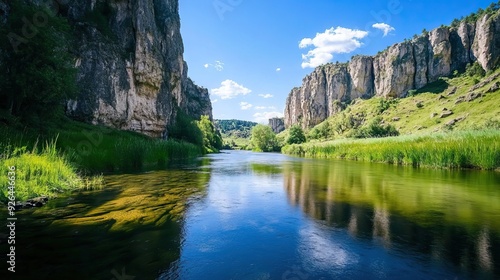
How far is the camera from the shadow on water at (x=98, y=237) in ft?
13.2

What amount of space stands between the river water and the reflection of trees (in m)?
0.03

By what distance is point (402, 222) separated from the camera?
22.7ft

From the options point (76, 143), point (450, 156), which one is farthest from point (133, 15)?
point (450, 156)

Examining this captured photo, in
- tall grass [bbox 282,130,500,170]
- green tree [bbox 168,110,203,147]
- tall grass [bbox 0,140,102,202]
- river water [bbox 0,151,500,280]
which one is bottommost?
river water [bbox 0,151,500,280]

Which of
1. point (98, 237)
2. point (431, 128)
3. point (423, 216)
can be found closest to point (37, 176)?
point (98, 237)

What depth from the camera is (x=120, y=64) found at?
48438 millimetres

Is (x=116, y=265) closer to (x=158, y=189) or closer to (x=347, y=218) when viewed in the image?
(x=347, y=218)

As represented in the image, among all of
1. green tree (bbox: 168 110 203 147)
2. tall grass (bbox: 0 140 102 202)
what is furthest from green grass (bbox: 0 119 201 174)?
green tree (bbox: 168 110 203 147)

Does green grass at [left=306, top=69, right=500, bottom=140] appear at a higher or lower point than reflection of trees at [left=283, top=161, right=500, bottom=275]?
higher

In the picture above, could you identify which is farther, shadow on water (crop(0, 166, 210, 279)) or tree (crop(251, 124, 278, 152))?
tree (crop(251, 124, 278, 152))

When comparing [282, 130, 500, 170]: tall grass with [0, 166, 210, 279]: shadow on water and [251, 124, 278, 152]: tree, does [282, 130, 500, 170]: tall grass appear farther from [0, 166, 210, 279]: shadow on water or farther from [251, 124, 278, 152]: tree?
[251, 124, 278, 152]: tree

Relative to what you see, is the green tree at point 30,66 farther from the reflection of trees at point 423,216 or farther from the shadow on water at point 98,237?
the reflection of trees at point 423,216

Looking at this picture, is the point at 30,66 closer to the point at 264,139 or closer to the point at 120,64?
the point at 120,64

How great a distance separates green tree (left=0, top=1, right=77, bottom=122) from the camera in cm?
1576
